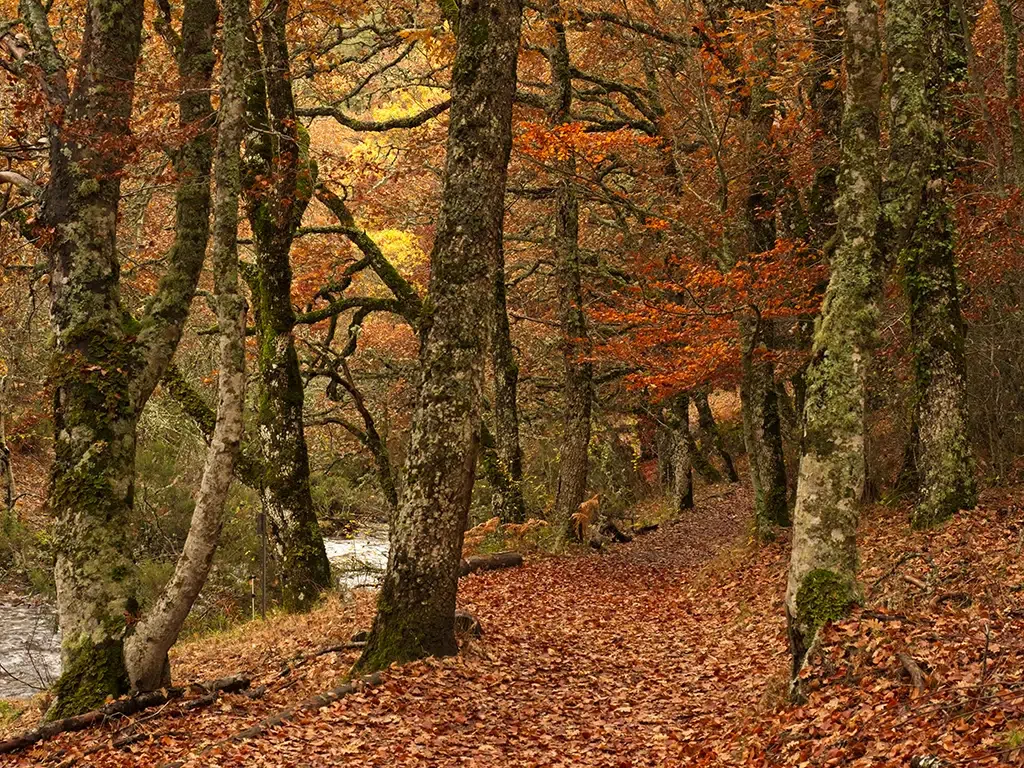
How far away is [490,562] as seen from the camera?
51.4 feet

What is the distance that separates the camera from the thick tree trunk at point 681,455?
2312 cm

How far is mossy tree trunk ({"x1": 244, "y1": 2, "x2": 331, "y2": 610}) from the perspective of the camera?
13727mm

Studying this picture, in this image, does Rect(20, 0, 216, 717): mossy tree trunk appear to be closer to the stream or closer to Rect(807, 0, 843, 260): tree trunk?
the stream

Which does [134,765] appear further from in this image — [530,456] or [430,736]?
[530,456]

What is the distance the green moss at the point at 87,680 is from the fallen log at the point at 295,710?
5.48ft

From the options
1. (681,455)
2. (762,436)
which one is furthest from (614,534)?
(762,436)

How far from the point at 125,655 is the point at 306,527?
17.0ft

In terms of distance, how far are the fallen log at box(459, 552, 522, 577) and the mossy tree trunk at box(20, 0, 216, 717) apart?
7110 mm

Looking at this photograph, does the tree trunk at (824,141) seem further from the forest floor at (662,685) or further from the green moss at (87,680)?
the green moss at (87,680)

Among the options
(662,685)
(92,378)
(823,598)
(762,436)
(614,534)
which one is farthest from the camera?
(614,534)

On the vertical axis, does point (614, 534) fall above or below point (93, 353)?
below

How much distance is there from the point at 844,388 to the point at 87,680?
23.1 ft

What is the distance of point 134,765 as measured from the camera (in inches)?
276

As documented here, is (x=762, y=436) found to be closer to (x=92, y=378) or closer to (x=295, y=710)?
(x=295, y=710)
